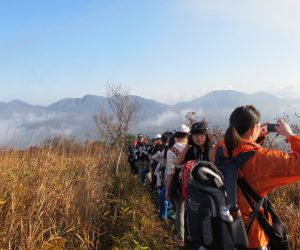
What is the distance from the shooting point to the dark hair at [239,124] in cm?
261

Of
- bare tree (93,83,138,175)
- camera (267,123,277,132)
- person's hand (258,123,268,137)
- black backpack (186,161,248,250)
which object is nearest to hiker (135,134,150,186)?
bare tree (93,83,138,175)

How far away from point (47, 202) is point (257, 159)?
9.46 feet

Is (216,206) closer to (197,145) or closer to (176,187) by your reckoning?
(197,145)

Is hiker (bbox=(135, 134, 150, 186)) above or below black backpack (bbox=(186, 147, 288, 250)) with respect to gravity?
below

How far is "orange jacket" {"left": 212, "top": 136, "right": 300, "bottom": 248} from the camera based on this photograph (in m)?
2.37

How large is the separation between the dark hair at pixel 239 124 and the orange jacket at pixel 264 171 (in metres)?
0.05

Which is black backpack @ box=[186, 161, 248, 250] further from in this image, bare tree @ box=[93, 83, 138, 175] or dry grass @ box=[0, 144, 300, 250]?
bare tree @ box=[93, 83, 138, 175]

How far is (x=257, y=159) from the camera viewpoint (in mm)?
2467

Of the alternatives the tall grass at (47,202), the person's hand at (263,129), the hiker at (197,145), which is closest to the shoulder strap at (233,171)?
the person's hand at (263,129)

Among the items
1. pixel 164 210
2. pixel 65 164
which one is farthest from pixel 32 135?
pixel 164 210

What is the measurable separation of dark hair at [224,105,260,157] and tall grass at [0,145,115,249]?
226 centimetres

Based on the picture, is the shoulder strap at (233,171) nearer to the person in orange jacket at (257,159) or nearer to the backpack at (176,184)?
the person in orange jacket at (257,159)

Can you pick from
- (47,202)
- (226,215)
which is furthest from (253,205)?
(47,202)

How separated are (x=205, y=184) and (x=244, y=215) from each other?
37 centimetres
